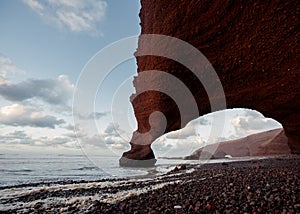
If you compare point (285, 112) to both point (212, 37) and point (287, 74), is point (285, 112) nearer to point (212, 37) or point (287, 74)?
point (287, 74)

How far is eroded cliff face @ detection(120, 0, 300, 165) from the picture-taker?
8.42 meters

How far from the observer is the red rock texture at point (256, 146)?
3999 centimetres

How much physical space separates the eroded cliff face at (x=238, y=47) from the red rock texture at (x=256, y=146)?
28988 mm

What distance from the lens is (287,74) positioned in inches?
414

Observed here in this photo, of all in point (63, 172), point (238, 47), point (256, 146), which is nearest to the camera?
point (238, 47)

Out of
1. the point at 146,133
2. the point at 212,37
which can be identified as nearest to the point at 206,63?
the point at 212,37

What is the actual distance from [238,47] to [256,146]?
2393 inches

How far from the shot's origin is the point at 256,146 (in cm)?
6322

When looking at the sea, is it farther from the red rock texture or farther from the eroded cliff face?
the red rock texture

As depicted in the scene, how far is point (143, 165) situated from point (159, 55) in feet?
47.3

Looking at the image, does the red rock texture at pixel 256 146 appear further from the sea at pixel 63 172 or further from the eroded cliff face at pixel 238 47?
the eroded cliff face at pixel 238 47

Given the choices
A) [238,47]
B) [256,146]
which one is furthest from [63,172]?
[256,146]

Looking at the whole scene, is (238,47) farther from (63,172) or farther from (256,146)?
(256,146)

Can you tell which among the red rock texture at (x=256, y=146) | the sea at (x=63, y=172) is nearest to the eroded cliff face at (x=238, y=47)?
the sea at (x=63, y=172)
